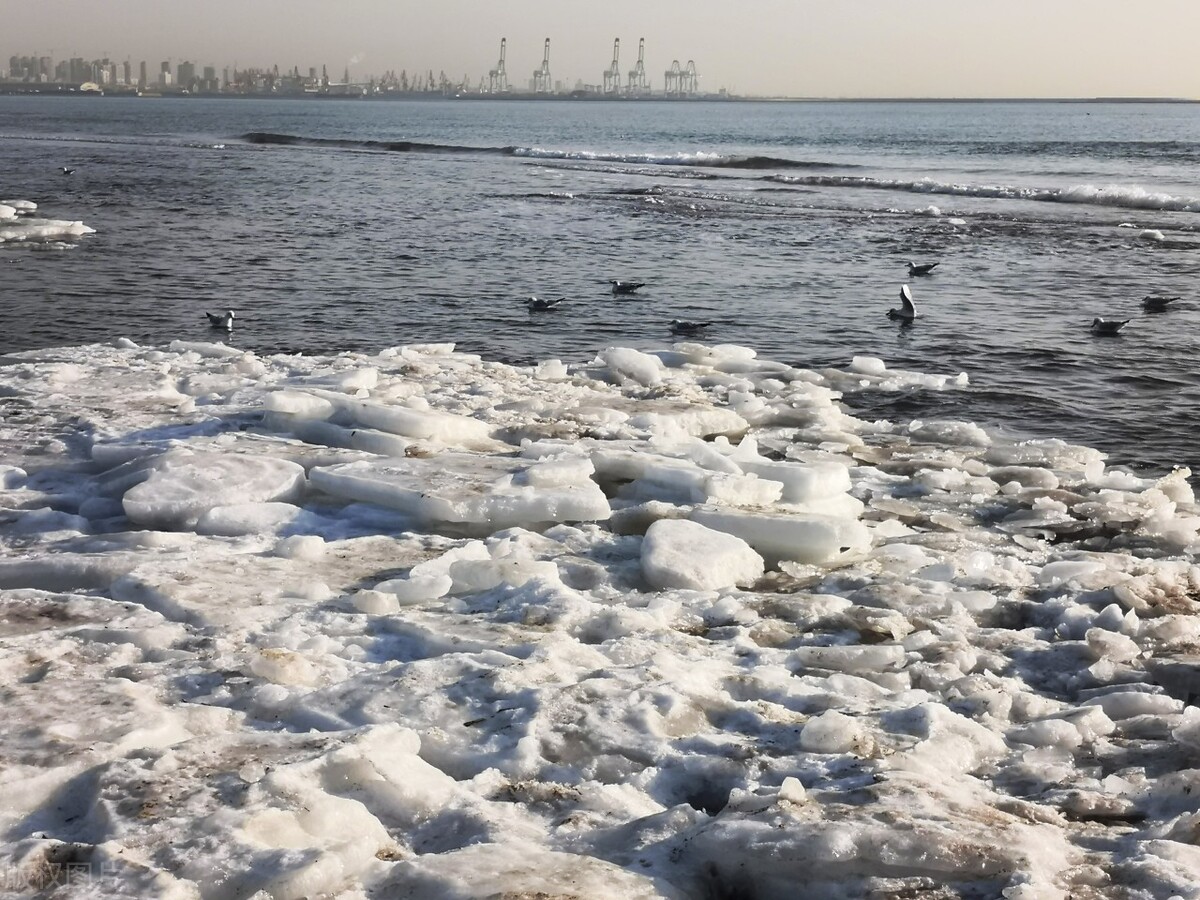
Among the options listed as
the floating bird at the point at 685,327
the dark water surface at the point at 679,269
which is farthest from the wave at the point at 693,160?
the floating bird at the point at 685,327

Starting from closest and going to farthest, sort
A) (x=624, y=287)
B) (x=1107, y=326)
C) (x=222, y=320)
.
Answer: (x=1107, y=326) < (x=222, y=320) < (x=624, y=287)

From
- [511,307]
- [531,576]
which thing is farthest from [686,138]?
[531,576]

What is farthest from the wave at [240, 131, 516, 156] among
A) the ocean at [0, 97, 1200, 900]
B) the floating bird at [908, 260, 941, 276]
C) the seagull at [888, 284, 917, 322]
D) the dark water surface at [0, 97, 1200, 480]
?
the ocean at [0, 97, 1200, 900]

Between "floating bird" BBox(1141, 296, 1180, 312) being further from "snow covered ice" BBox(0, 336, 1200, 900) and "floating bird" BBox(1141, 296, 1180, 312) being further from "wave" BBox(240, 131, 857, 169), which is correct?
"wave" BBox(240, 131, 857, 169)

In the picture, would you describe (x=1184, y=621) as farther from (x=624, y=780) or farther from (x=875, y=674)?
(x=624, y=780)

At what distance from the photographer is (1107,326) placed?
12.9 metres

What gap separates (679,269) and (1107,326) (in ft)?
24.1

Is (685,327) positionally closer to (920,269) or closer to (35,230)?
(920,269)

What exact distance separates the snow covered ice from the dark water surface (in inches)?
127

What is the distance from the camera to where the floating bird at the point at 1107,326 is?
506 inches

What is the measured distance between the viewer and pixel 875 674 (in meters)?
4.67

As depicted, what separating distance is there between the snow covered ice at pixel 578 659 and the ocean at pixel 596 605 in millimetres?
19

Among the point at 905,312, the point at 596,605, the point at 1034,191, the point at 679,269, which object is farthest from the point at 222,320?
the point at 1034,191

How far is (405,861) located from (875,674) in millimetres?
2324
